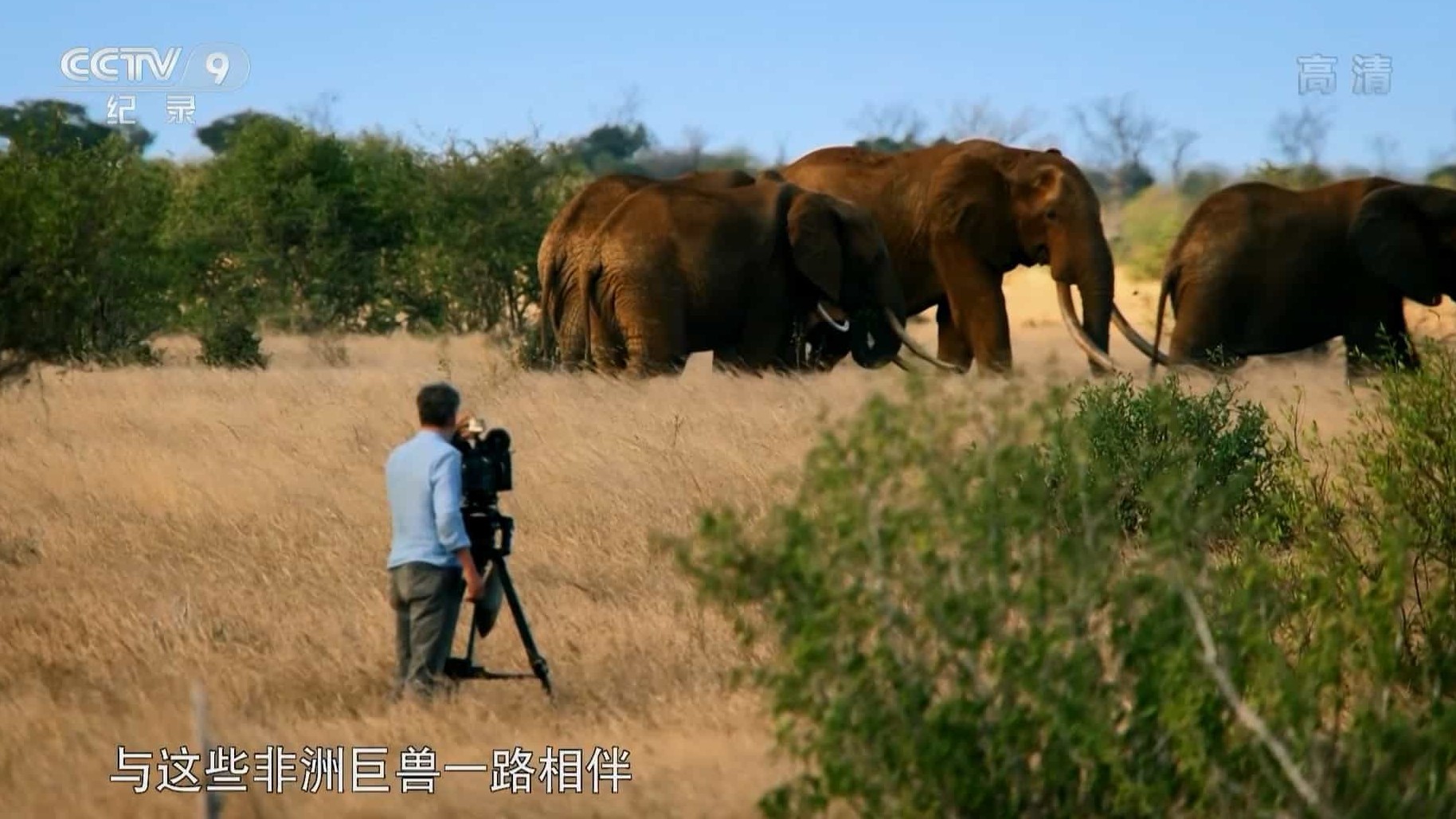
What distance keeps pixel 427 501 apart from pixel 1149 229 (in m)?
53.0

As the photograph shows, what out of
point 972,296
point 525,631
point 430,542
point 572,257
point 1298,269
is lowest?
point 525,631

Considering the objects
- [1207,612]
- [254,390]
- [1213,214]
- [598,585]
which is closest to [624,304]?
[254,390]

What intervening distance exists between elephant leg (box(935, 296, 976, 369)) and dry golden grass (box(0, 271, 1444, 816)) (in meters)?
4.03

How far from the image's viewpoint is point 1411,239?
22.6 m

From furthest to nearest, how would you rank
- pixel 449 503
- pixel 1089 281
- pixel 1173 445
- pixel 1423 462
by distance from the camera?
pixel 1089 281 → pixel 1173 445 → pixel 1423 462 → pixel 449 503

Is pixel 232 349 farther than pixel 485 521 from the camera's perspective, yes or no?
Yes

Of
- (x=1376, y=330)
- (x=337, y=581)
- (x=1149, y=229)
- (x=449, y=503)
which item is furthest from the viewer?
(x=1149, y=229)

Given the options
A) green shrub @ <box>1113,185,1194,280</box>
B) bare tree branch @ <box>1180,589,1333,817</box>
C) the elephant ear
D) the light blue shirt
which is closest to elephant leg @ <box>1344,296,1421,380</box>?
the elephant ear

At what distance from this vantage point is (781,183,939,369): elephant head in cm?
2127

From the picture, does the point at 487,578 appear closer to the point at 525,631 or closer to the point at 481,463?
the point at 525,631

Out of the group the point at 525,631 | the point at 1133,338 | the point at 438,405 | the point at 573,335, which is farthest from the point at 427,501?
the point at 1133,338

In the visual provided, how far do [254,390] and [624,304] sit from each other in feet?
11.2

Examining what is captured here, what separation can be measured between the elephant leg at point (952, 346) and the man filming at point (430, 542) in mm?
15161

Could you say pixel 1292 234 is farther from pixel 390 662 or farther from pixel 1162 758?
pixel 1162 758
